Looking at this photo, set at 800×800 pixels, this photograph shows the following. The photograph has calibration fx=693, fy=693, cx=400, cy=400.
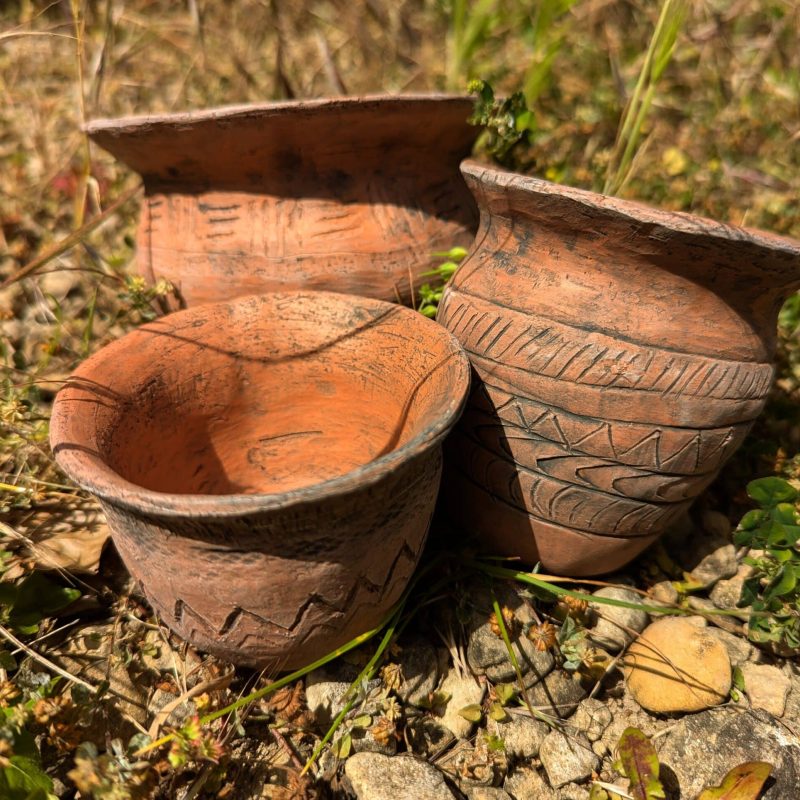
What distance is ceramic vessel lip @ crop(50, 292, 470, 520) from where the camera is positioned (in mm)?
1052

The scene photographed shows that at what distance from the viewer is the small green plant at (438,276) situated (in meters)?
1.88

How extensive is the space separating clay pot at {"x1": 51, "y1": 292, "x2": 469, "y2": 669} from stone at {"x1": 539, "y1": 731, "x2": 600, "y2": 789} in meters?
0.45

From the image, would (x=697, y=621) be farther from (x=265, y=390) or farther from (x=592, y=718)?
(x=265, y=390)

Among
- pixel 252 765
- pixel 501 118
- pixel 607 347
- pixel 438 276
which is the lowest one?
pixel 252 765

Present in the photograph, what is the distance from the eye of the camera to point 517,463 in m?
1.54

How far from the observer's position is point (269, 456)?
6.49 ft

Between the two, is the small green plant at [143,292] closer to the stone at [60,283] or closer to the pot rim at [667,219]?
the stone at [60,283]

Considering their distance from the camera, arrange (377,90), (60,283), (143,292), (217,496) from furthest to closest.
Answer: (377,90) → (60,283) → (143,292) → (217,496)

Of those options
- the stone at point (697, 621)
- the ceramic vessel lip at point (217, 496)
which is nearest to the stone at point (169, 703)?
the ceramic vessel lip at point (217, 496)

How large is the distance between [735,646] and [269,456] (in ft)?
4.21

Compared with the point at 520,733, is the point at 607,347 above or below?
above

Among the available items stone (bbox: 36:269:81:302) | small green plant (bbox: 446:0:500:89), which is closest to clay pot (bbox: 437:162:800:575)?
small green plant (bbox: 446:0:500:89)

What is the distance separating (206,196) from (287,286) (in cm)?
33

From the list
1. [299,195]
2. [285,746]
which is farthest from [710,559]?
[299,195]
